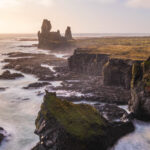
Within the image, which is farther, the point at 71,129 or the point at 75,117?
the point at 75,117

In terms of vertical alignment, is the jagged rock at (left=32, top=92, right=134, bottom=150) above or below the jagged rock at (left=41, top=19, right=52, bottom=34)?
below

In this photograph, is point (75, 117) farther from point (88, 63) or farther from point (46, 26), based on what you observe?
point (46, 26)

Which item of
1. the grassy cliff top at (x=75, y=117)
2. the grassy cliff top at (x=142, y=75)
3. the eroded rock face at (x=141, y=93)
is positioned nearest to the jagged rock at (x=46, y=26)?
the grassy cliff top at (x=142, y=75)

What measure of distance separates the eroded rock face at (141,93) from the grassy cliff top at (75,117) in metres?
6.30

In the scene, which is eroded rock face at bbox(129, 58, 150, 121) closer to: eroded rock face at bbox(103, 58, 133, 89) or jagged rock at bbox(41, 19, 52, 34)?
→ eroded rock face at bbox(103, 58, 133, 89)

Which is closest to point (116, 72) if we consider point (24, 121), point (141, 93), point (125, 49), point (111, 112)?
point (141, 93)

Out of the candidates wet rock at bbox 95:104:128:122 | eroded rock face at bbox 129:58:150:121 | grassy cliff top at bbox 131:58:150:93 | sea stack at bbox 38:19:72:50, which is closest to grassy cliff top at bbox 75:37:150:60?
grassy cliff top at bbox 131:58:150:93

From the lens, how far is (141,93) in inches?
810

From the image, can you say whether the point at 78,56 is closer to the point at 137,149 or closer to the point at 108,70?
the point at 108,70

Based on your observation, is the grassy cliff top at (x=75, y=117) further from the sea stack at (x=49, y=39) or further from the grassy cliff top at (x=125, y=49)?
the sea stack at (x=49, y=39)

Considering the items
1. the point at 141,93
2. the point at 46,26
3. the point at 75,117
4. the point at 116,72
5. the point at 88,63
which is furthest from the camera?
the point at 46,26

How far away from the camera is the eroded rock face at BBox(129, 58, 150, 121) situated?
2008 centimetres

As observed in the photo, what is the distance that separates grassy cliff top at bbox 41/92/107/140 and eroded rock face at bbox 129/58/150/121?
630 centimetres

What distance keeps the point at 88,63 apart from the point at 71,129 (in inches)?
1247
